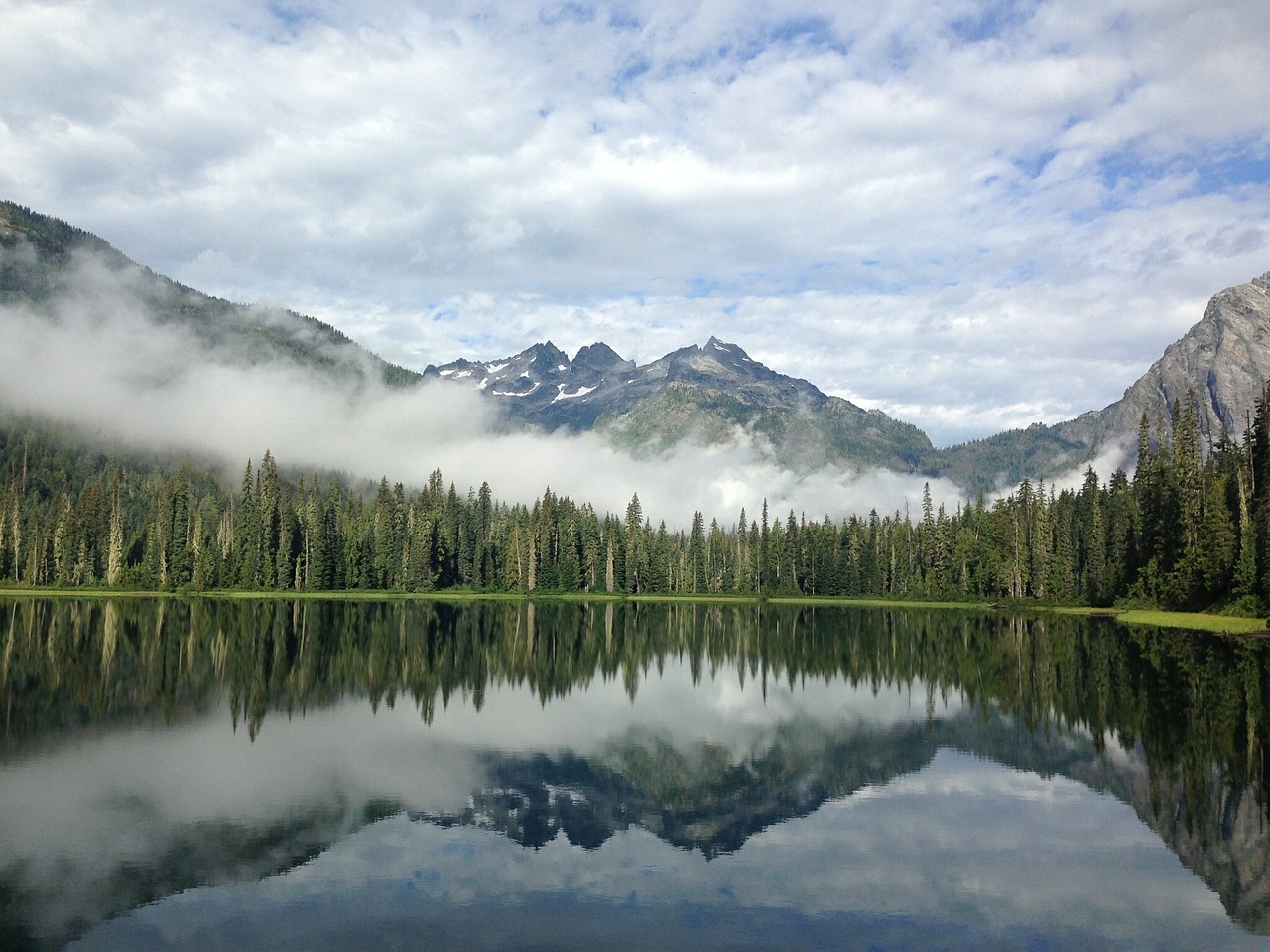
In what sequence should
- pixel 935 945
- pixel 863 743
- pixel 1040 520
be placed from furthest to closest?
pixel 1040 520 → pixel 863 743 → pixel 935 945

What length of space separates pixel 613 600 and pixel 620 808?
163m

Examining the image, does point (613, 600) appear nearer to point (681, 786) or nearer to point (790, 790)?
point (681, 786)

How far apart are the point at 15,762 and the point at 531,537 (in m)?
167

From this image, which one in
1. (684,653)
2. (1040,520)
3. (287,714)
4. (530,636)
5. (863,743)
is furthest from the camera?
(1040,520)

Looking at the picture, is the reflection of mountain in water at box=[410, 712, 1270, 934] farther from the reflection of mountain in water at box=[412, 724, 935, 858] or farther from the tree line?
the tree line

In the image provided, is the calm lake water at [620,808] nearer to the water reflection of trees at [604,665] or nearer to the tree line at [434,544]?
the water reflection of trees at [604,665]

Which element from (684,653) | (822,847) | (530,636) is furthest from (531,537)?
(822,847)

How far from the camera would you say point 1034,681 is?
54000 millimetres

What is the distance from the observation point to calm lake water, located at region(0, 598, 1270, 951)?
1812cm

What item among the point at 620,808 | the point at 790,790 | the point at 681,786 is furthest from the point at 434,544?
the point at 620,808

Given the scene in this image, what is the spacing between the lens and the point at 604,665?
63.4 metres

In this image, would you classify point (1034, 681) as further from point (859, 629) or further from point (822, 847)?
point (859, 629)

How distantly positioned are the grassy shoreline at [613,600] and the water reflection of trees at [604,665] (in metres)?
6.38

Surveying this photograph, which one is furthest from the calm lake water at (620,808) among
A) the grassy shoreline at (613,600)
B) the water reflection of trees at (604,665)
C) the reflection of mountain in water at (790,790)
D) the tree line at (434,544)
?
the tree line at (434,544)
